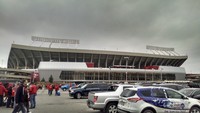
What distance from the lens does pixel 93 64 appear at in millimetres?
92000

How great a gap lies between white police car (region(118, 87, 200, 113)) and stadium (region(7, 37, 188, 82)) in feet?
235

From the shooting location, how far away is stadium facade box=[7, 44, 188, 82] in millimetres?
85562

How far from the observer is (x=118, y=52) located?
10244 cm

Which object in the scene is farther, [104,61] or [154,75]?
[104,61]

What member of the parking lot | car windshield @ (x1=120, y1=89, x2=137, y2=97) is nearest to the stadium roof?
the parking lot

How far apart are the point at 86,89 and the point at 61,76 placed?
202ft

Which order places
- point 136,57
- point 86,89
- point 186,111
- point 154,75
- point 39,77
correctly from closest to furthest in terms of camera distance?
point 186,111 → point 86,89 → point 39,77 → point 154,75 → point 136,57

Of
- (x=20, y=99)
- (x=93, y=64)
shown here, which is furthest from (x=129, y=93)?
(x=93, y=64)

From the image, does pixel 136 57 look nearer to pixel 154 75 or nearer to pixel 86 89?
pixel 154 75

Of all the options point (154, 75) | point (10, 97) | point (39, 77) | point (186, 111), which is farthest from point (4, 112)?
point (154, 75)

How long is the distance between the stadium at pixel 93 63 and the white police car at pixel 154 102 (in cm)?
7150

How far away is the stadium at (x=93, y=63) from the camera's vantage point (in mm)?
85562

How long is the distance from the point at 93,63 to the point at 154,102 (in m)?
83.0

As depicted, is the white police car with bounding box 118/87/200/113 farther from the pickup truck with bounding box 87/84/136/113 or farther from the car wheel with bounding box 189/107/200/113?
the pickup truck with bounding box 87/84/136/113
